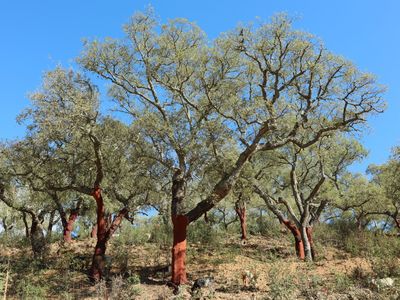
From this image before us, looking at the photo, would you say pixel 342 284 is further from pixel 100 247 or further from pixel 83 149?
pixel 83 149

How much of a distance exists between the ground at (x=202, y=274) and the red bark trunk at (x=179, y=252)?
41 cm

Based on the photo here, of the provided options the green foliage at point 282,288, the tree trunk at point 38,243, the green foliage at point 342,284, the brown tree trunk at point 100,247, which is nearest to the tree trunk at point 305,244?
the green foliage at point 342,284

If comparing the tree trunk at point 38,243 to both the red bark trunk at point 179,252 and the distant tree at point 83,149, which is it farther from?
the red bark trunk at point 179,252

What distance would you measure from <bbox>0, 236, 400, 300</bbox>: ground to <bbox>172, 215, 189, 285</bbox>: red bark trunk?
411 mm

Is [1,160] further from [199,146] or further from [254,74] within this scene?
[254,74]

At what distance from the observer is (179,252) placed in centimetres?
1592

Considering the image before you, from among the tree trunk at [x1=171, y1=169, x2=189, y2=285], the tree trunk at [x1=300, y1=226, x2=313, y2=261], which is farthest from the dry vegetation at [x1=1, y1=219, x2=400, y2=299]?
the tree trunk at [x1=300, y1=226, x2=313, y2=261]

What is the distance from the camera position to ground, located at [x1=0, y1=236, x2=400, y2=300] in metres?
12.3

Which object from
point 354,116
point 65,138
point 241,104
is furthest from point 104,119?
point 354,116

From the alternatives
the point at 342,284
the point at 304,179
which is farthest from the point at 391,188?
the point at 342,284

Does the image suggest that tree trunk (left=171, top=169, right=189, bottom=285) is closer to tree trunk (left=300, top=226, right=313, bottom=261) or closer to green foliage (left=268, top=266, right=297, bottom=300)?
green foliage (left=268, top=266, right=297, bottom=300)

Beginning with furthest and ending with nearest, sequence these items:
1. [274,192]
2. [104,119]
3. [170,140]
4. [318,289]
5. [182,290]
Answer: [274,192]
[104,119]
[170,140]
[182,290]
[318,289]

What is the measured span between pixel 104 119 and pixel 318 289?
10.9 metres

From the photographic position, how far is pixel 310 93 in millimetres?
17422
